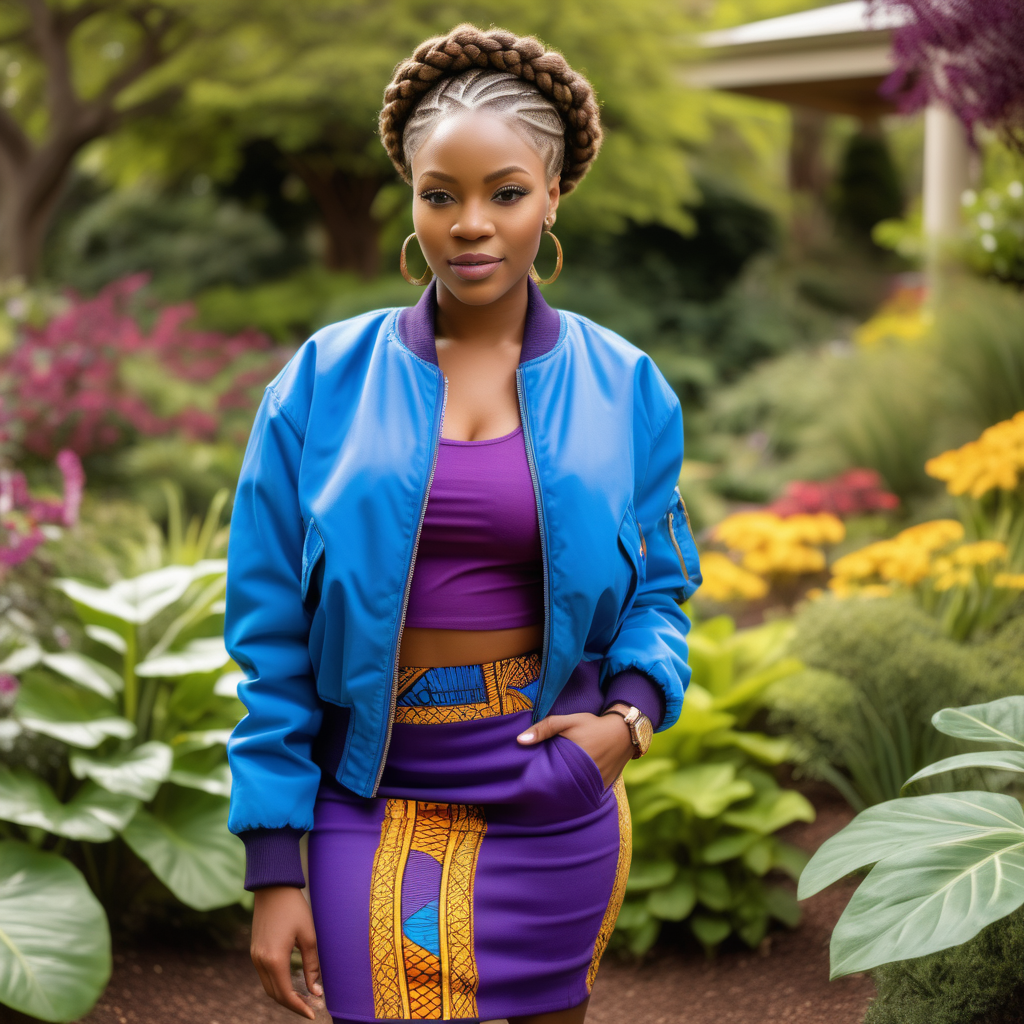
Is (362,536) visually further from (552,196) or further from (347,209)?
(347,209)

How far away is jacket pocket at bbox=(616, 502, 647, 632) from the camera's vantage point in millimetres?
1688

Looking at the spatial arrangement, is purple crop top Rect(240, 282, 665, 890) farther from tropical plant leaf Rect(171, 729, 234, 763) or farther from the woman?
tropical plant leaf Rect(171, 729, 234, 763)

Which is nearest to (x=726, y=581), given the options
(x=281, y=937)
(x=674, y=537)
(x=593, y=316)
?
(x=674, y=537)

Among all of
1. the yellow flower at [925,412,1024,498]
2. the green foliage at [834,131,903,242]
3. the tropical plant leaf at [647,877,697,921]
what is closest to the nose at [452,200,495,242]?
the tropical plant leaf at [647,877,697,921]

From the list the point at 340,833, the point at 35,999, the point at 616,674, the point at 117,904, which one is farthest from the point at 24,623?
the point at 616,674

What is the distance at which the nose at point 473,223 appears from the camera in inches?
62.2

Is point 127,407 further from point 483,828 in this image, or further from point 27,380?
point 483,828

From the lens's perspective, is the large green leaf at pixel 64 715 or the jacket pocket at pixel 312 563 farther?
the large green leaf at pixel 64 715

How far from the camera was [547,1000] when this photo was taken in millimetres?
1646

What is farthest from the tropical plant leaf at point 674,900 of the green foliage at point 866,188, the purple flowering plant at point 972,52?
the green foliage at point 866,188

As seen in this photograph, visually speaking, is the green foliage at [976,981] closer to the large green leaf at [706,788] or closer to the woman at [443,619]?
the woman at [443,619]

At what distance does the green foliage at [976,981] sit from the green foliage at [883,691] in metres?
1.04

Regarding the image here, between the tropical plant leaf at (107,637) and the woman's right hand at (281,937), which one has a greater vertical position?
the woman's right hand at (281,937)

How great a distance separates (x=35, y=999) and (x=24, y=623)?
1.19 metres
